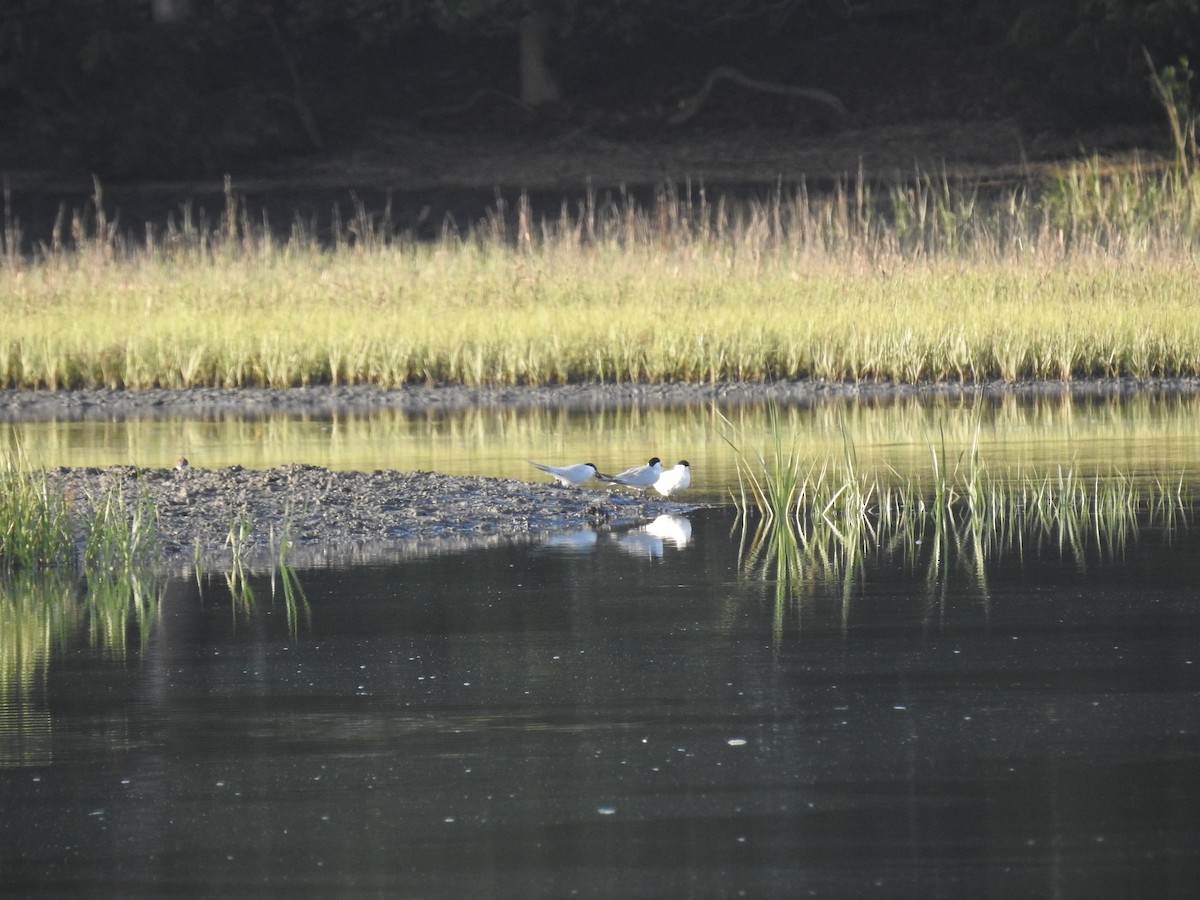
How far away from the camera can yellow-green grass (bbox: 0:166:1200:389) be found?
19.0m

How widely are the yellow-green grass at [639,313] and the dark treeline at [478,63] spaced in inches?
595

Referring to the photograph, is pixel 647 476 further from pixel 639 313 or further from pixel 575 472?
pixel 639 313

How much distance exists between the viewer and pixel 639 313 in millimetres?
20297

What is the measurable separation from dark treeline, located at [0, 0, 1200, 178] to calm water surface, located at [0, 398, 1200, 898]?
29.3 meters

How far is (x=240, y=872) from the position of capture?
14.7 feet

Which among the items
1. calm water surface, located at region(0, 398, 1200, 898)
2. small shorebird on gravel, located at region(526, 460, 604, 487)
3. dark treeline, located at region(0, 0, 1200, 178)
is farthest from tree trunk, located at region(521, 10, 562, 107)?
calm water surface, located at region(0, 398, 1200, 898)

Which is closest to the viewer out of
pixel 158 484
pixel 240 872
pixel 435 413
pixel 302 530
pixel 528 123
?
pixel 240 872

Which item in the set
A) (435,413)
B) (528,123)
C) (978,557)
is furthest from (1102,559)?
(528,123)

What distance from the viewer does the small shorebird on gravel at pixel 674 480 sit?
10.8 meters

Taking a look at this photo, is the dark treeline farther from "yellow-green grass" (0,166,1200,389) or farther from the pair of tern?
the pair of tern

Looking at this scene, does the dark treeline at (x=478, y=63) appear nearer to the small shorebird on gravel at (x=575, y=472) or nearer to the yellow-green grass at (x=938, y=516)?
the yellow-green grass at (x=938, y=516)

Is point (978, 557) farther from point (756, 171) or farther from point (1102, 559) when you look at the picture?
point (756, 171)

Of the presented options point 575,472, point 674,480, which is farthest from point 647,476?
point 575,472

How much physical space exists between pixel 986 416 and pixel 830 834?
11236 millimetres
